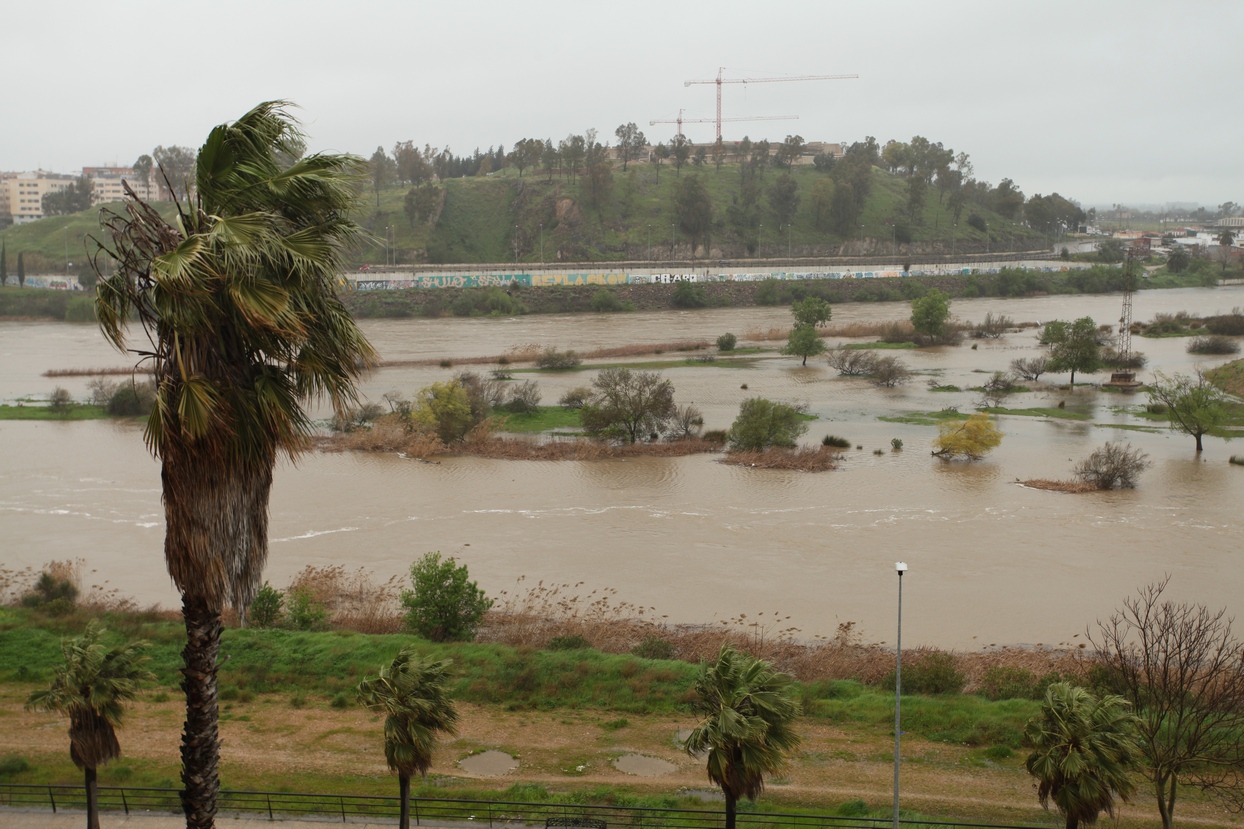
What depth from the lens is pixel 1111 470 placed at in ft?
98.7

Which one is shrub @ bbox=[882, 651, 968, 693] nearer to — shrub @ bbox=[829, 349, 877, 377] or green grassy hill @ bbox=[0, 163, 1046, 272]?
shrub @ bbox=[829, 349, 877, 377]

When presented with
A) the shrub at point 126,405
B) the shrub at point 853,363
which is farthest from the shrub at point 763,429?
the shrub at point 126,405

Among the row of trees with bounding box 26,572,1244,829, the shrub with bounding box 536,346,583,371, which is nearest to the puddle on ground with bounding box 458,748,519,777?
the row of trees with bounding box 26,572,1244,829

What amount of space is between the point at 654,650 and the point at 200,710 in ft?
39.4

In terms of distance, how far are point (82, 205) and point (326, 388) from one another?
13977cm

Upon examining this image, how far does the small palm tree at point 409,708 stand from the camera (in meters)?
9.76

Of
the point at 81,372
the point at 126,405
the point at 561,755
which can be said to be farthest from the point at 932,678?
the point at 81,372

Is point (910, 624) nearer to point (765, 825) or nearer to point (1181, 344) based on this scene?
point (765, 825)

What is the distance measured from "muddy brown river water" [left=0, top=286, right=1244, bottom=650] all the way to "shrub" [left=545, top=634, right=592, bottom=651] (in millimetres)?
2839

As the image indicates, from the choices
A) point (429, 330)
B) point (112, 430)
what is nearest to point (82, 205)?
point (429, 330)

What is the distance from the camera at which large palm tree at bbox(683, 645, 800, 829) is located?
893 cm

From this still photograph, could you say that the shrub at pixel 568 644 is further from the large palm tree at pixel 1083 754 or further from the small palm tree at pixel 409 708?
the large palm tree at pixel 1083 754

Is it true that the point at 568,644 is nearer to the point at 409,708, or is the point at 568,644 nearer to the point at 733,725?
the point at 409,708

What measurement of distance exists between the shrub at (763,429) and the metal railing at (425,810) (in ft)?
77.4
